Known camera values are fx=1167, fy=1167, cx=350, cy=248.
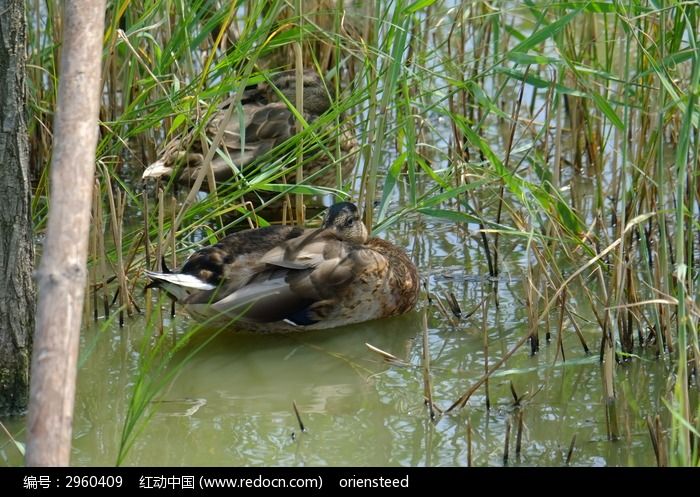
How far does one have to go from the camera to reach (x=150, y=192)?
6.51 m

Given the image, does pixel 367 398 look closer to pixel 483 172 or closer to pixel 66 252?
pixel 483 172

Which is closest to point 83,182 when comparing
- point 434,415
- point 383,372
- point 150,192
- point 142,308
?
point 434,415

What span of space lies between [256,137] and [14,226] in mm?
2401

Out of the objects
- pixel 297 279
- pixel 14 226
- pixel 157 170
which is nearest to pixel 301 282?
pixel 297 279

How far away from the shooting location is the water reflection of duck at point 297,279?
4805 millimetres

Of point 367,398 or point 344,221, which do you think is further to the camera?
point 344,221

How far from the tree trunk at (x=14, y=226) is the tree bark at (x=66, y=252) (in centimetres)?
84

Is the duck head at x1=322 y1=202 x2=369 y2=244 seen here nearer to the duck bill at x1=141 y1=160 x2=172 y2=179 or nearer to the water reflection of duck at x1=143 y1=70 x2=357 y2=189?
the water reflection of duck at x1=143 y1=70 x2=357 y2=189

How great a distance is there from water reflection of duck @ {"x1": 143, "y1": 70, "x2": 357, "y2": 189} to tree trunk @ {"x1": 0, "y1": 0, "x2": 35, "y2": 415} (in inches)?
54.7

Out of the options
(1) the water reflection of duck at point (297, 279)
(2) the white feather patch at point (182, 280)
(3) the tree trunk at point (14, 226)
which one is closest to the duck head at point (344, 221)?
(1) the water reflection of duck at point (297, 279)

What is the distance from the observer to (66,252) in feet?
8.89
